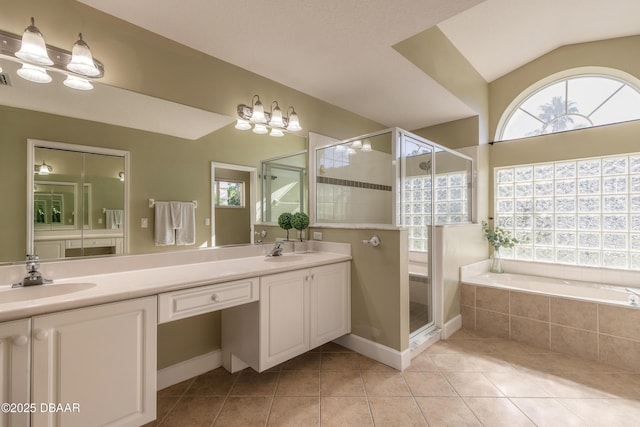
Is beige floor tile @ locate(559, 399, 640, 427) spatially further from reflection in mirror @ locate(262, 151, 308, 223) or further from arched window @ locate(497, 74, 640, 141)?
arched window @ locate(497, 74, 640, 141)

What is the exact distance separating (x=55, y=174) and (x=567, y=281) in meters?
4.55

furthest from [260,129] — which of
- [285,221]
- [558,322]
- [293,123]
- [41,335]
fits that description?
[558,322]

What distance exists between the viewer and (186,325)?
6.30 feet

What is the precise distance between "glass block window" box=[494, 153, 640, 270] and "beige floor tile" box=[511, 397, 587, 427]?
2099 millimetres

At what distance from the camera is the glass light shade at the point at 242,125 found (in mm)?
2104

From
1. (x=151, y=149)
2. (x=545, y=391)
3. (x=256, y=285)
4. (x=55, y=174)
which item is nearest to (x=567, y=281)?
(x=545, y=391)

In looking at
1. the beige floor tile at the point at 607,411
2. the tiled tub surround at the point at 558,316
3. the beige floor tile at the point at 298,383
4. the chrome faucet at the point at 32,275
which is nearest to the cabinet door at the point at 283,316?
the beige floor tile at the point at 298,383

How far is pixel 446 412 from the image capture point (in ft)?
5.33

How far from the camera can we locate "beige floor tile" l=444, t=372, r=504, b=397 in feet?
5.91

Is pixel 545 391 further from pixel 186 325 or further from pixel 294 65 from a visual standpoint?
pixel 294 65

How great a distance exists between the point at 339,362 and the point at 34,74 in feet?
8.55

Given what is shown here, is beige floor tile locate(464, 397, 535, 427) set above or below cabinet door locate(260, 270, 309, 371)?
below

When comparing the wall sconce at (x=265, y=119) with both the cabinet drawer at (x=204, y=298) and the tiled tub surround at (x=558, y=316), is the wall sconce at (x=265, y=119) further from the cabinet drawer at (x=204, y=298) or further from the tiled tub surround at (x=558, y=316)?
the tiled tub surround at (x=558, y=316)

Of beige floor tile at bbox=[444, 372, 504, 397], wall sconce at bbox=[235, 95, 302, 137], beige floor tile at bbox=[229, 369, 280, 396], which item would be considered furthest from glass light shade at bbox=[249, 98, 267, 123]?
beige floor tile at bbox=[444, 372, 504, 397]
